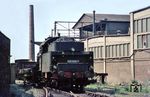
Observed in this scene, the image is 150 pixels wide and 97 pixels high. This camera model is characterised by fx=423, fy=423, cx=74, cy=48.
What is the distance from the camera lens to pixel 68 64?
77.3 ft

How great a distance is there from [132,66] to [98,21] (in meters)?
24.5

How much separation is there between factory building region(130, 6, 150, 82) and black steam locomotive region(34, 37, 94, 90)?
15.6 metres

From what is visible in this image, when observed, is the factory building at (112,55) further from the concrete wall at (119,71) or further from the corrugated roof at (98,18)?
the corrugated roof at (98,18)

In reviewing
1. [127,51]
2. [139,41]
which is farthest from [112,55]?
[139,41]

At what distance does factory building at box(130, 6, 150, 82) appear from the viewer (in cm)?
3919

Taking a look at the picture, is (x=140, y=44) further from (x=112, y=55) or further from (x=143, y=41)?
(x=112, y=55)

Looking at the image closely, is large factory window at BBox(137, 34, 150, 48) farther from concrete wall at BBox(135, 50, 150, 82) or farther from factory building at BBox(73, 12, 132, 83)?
factory building at BBox(73, 12, 132, 83)

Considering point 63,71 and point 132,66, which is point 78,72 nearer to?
point 63,71

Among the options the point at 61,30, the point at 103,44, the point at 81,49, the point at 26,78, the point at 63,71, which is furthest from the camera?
the point at 61,30

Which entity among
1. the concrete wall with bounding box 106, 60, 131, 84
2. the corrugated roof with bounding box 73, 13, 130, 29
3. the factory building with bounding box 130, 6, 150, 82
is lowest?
the concrete wall with bounding box 106, 60, 131, 84

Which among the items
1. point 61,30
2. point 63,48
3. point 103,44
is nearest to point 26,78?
point 63,48

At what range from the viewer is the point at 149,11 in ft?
127

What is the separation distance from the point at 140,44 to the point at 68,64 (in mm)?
18083

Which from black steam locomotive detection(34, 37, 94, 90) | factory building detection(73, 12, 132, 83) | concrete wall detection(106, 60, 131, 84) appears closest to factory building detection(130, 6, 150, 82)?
factory building detection(73, 12, 132, 83)
